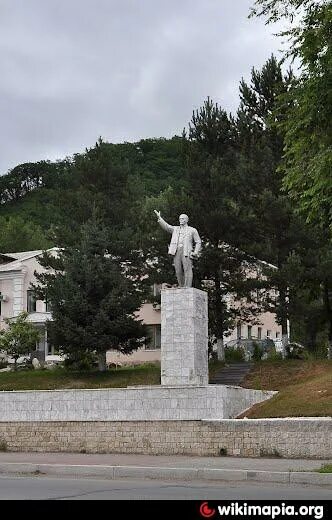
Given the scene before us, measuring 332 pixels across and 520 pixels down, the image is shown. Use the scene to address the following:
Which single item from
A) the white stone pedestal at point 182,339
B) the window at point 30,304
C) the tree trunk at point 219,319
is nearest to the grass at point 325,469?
the white stone pedestal at point 182,339

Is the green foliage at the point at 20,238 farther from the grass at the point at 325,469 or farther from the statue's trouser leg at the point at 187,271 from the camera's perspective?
the grass at the point at 325,469

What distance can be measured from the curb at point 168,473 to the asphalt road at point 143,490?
52 cm

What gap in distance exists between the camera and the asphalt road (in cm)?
1076

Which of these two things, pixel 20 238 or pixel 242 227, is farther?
pixel 20 238

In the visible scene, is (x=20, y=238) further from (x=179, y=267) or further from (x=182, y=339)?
(x=182, y=339)

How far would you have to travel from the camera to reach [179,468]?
15242 millimetres

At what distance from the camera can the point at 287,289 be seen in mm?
37281

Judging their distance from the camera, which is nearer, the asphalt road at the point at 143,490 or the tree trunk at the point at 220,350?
the asphalt road at the point at 143,490

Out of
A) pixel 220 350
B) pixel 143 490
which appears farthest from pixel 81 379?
pixel 143 490

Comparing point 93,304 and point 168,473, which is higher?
point 93,304

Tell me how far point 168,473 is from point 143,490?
10.4 ft

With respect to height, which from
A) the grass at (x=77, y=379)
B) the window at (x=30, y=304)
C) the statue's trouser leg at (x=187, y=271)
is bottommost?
the grass at (x=77, y=379)

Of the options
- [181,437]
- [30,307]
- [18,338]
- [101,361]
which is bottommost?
[181,437]

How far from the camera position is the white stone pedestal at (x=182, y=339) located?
24.3 m
